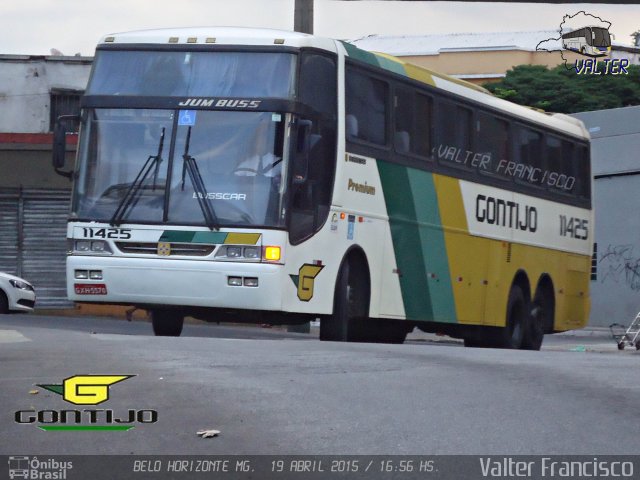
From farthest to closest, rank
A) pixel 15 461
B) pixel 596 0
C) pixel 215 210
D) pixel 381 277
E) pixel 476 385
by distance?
pixel 381 277, pixel 215 210, pixel 476 385, pixel 15 461, pixel 596 0

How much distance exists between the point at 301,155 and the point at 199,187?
1.12 m

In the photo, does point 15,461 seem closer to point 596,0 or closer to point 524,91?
point 596,0

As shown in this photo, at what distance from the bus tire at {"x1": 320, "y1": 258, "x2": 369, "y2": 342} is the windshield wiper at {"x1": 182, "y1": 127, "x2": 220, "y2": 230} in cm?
169


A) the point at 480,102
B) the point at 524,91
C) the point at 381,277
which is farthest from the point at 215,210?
the point at 524,91

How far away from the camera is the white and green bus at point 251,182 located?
1516 centimetres

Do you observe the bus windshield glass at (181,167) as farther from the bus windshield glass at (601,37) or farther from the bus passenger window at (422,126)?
the bus windshield glass at (601,37)

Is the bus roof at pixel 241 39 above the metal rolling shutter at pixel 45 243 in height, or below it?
above

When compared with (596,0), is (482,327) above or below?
below

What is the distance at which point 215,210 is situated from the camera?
1514 centimetres

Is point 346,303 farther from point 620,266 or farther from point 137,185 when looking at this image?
point 620,266

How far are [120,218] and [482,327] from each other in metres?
7.14

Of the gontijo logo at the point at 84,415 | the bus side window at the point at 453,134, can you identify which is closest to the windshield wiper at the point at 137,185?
the bus side window at the point at 453,134

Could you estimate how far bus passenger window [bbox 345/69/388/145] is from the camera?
53.5 feet

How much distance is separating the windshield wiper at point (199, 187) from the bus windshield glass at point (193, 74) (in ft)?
2.29
